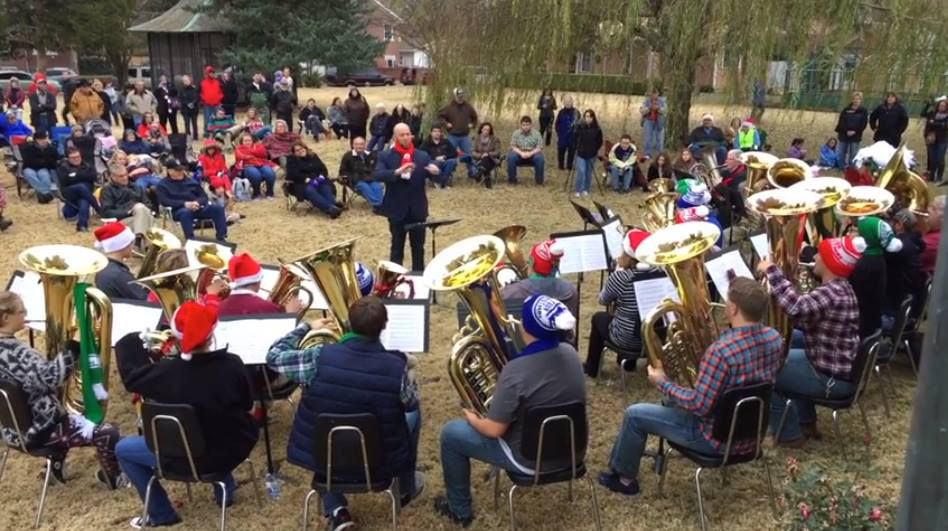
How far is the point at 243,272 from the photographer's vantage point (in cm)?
494

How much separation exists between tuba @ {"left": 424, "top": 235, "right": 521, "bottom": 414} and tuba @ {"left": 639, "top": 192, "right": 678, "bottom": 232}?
2.50m

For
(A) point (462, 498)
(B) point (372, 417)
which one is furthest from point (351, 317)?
(A) point (462, 498)

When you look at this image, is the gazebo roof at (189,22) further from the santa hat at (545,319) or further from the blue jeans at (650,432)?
the santa hat at (545,319)

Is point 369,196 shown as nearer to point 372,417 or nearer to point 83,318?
point 83,318

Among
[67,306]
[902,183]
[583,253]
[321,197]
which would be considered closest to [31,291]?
[67,306]

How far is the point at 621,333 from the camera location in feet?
18.5

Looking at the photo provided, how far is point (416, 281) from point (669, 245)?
6.00 ft

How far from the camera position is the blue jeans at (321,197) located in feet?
38.1

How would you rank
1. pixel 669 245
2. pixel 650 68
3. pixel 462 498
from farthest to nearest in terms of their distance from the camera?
pixel 650 68 < pixel 669 245 < pixel 462 498

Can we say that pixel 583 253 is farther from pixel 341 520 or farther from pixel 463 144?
pixel 463 144

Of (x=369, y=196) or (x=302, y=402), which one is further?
(x=369, y=196)

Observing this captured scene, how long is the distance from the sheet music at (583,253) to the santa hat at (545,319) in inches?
94.1

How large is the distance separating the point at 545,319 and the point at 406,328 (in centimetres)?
103

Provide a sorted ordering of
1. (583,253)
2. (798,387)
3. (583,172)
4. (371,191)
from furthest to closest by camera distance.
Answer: (583,172) < (371,191) < (583,253) < (798,387)
